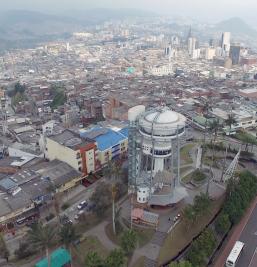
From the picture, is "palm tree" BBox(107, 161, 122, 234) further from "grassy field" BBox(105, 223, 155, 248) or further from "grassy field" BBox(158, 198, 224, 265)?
"grassy field" BBox(158, 198, 224, 265)

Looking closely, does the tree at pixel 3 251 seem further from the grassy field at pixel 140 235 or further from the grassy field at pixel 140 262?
the grassy field at pixel 140 262

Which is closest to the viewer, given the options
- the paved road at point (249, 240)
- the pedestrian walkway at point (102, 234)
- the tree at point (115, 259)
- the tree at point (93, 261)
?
the tree at point (93, 261)

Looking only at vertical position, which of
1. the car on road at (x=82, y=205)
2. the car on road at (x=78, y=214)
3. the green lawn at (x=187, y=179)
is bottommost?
the car on road at (x=82, y=205)

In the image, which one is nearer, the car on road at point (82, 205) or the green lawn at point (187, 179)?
the car on road at point (82, 205)

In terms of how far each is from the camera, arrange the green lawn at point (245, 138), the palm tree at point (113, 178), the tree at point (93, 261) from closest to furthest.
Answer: the tree at point (93, 261)
the palm tree at point (113, 178)
the green lawn at point (245, 138)

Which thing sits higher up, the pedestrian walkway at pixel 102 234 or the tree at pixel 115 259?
the tree at pixel 115 259

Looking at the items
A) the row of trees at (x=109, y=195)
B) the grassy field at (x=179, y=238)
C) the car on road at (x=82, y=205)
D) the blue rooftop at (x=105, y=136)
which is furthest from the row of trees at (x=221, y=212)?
the blue rooftop at (x=105, y=136)
